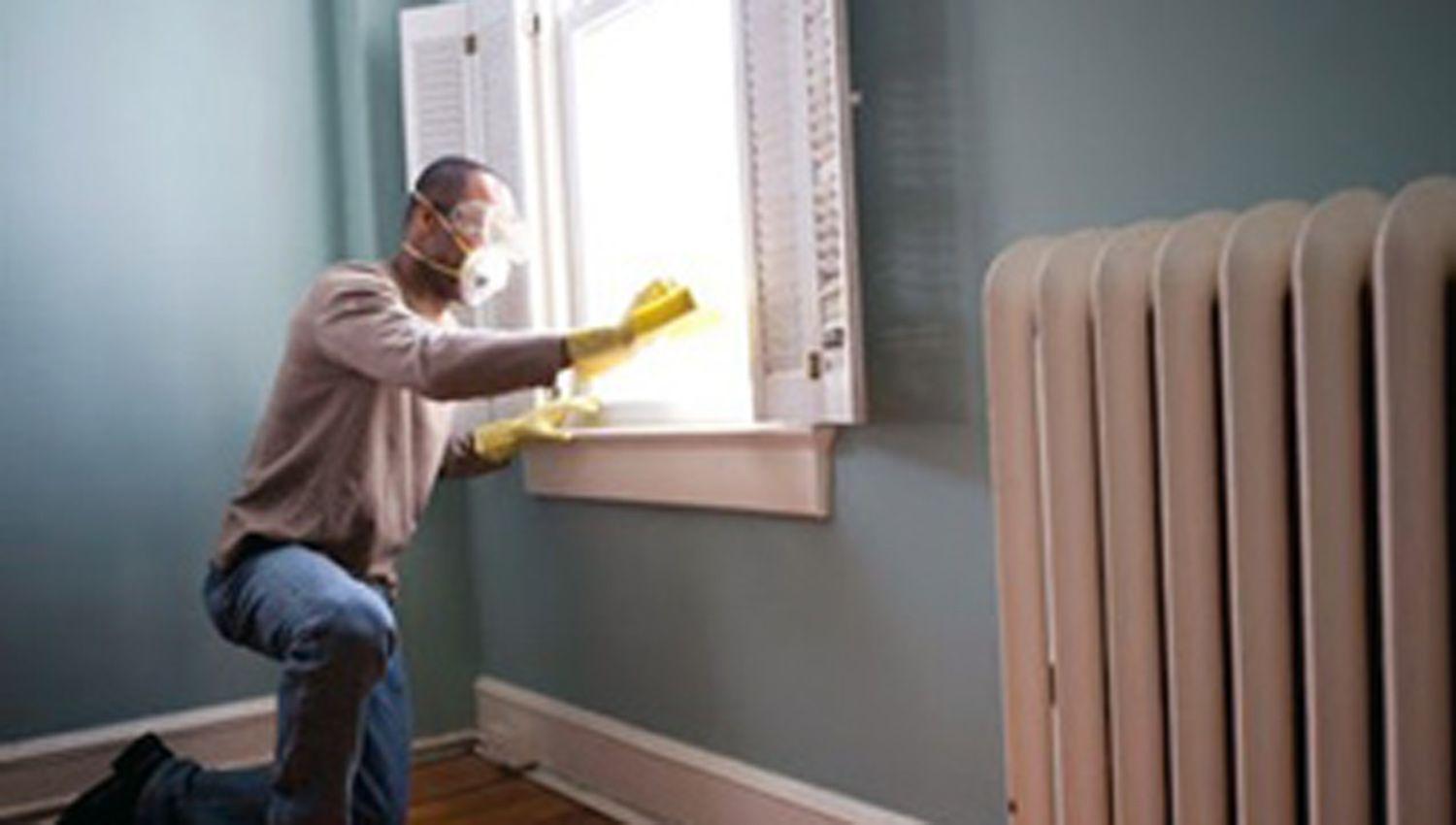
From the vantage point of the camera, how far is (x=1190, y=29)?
1.16 m

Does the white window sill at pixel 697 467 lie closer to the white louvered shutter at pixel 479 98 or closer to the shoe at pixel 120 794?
the white louvered shutter at pixel 479 98

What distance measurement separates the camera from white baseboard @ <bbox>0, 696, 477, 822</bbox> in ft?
6.90

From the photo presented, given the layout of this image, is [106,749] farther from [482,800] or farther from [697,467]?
[697,467]

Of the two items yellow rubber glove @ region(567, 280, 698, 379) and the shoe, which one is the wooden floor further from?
yellow rubber glove @ region(567, 280, 698, 379)

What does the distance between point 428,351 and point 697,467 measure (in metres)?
0.47

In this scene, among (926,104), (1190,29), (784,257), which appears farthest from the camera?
(784,257)

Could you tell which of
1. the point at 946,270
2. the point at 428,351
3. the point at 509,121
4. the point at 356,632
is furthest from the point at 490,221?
the point at 946,270

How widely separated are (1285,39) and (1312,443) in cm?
42

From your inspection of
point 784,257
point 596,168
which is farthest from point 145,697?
point 784,257

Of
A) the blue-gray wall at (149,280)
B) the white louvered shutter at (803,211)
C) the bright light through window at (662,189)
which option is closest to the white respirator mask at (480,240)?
the bright light through window at (662,189)

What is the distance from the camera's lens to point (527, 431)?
6.80 ft

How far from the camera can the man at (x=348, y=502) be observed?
5.16 feet

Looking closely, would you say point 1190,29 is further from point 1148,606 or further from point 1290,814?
point 1290,814

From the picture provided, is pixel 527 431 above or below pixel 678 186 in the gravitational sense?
below
